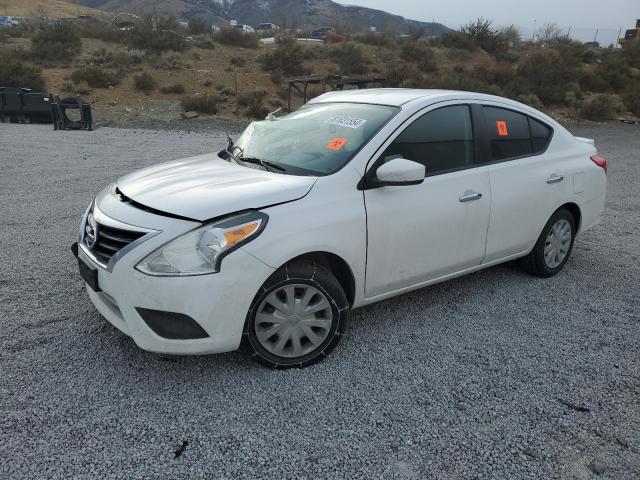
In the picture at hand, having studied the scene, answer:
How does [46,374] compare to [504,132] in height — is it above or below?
below

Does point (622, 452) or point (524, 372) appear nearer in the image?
point (622, 452)

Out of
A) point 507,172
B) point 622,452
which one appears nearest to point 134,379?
point 622,452

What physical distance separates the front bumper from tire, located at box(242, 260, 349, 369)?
10 centimetres

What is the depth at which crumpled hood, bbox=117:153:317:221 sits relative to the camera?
9.59ft

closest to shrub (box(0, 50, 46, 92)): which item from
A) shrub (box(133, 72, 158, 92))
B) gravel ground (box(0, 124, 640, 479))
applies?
shrub (box(133, 72, 158, 92))

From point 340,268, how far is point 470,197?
3.99 ft

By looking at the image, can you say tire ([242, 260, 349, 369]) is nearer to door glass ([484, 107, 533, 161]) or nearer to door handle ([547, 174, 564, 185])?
door glass ([484, 107, 533, 161])

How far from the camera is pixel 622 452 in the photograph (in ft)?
8.50

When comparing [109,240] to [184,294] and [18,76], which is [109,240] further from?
[18,76]

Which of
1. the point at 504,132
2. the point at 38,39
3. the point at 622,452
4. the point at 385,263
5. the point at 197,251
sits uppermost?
the point at 38,39

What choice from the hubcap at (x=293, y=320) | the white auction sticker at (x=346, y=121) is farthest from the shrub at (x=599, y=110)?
the hubcap at (x=293, y=320)

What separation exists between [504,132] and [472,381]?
216cm

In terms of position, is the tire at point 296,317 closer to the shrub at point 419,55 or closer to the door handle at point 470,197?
the door handle at point 470,197

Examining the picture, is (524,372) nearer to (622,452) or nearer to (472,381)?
(472,381)
